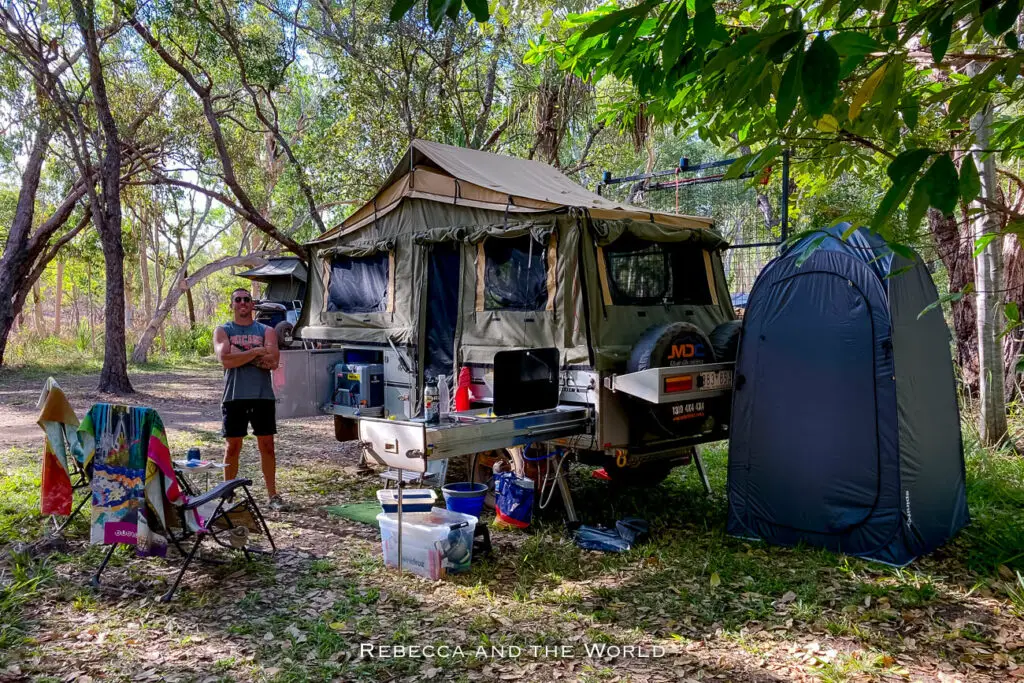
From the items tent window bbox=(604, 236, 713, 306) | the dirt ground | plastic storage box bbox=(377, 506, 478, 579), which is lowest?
the dirt ground

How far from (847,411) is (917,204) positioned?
10.6 ft

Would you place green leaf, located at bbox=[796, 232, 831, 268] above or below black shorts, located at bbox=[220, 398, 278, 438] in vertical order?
above

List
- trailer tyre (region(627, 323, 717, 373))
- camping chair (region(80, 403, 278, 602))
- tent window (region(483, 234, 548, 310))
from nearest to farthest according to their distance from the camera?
camping chair (region(80, 403, 278, 602)), trailer tyre (region(627, 323, 717, 373)), tent window (region(483, 234, 548, 310))

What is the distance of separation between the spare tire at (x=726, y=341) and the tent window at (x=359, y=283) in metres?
3.00

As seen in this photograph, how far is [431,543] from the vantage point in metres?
4.38

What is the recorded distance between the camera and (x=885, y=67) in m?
2.21

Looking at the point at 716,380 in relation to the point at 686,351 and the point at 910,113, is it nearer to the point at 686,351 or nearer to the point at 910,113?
the point at 686,351

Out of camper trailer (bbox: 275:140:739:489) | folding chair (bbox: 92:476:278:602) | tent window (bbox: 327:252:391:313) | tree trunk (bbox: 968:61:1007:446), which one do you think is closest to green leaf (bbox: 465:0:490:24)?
camper trailer (bbox: 275:140:739:489)

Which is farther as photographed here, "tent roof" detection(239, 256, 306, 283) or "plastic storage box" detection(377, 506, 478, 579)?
"tent roof" detection(239, 256, 306, 283)

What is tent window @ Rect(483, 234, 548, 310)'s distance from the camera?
18.6 feet

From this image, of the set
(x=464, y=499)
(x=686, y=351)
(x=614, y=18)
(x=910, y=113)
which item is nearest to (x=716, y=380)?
(x=686, y=351)

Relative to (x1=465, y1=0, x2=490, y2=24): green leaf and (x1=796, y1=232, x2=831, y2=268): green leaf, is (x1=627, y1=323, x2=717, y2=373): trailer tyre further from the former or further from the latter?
(x1=465, y1=0, x2=490, y2=24): green leaf

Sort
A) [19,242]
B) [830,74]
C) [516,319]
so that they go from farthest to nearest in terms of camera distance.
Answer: [19,242] → [516,319] → [830,74]

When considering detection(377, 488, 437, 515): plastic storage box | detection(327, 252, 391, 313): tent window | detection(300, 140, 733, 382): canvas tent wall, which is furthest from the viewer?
detection(327, 252, 391, 313): tent window
